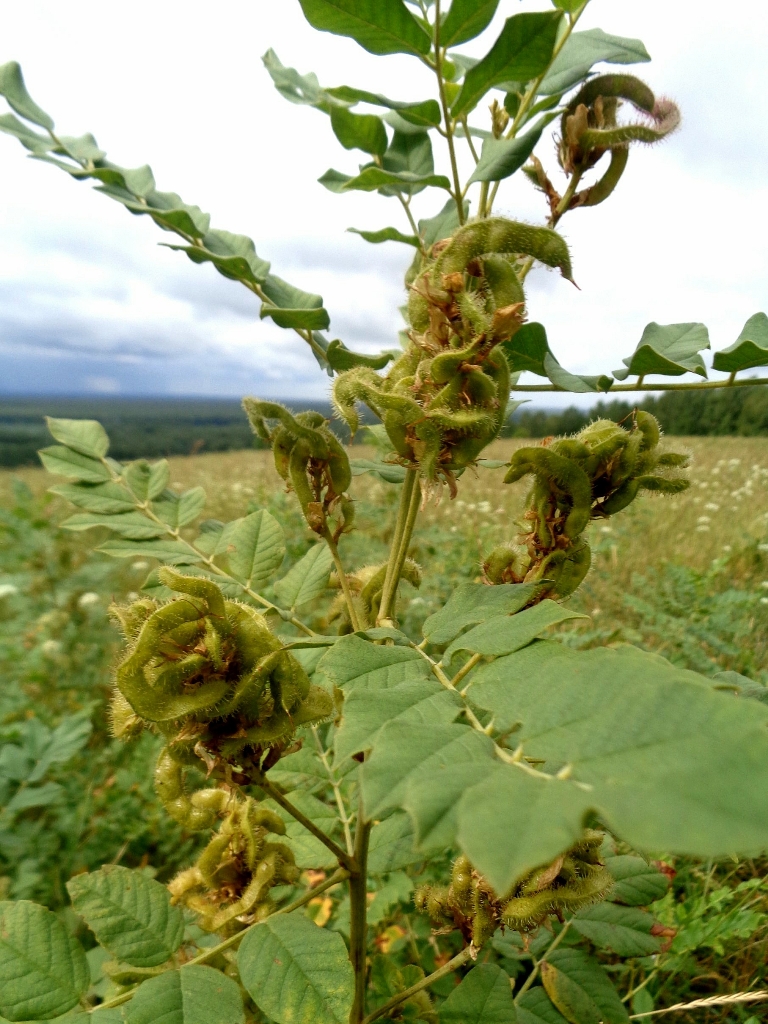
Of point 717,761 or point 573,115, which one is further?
point 573,115

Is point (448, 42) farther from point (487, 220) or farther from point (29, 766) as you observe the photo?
point (29, 766)

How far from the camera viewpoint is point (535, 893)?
1020 mm

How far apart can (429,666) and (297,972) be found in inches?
22.4

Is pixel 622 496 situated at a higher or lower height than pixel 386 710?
higher

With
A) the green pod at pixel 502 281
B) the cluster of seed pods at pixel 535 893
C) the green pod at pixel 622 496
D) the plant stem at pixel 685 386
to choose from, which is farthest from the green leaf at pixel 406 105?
the cluster of seed pods at pixel 535 893

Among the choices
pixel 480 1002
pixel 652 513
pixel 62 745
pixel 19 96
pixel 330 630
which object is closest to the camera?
pixel 480 1002

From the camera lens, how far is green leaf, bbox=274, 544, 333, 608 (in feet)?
4.97

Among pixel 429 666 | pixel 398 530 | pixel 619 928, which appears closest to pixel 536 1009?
pixel 619 928

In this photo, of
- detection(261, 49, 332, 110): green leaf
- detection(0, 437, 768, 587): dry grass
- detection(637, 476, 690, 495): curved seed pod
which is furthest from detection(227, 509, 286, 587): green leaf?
detection(0, 437, 768, 587): dry grass

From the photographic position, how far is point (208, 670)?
3.10 feet

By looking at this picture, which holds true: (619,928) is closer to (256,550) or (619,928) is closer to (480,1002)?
(480,1002)

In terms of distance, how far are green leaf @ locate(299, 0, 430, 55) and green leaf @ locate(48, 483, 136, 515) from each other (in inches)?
46.8

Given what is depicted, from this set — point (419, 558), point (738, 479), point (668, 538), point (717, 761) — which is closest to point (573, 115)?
point (717, 761)

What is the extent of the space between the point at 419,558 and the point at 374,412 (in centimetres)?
299
